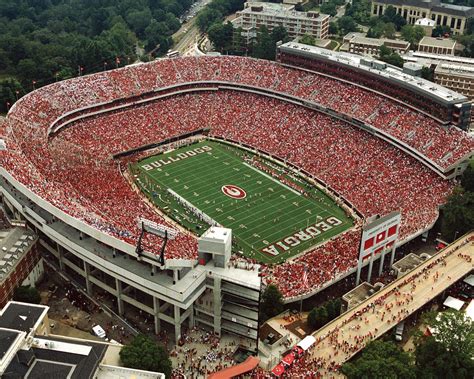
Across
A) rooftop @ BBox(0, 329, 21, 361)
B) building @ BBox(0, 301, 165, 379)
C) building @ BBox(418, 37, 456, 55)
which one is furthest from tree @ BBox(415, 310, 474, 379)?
building @ BBox(418, 37, 456, 55)

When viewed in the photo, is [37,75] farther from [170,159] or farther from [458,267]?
[458,267]

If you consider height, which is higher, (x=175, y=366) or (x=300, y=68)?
(x=300, y=68)

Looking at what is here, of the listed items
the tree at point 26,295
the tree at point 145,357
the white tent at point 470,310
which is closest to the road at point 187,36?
the tree at point 26,295

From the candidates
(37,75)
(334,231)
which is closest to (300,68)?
(334,231)

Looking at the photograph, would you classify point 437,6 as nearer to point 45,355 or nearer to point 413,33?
point 413,33

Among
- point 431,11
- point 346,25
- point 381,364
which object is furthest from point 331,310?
point 431,11

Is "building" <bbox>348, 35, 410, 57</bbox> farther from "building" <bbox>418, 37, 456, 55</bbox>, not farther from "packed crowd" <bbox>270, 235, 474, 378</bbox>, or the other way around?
"packed crowd" <bbox>270, 235, 474, 378</bbox>
